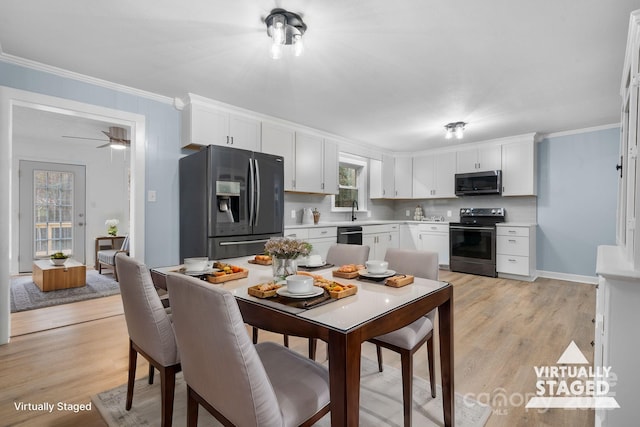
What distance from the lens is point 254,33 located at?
2.16 m

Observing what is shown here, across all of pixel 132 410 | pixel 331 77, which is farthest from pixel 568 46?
pixel 132 410

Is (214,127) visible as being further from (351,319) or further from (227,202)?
(351,319)

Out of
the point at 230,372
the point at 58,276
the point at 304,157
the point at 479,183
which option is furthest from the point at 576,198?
the point at 58,276

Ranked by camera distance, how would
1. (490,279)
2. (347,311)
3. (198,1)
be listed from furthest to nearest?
(490,279) → (198,1) → (347,311)

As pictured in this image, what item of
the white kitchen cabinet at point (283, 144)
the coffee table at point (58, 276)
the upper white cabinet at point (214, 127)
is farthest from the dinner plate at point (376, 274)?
the coffee table at point (58, 276)

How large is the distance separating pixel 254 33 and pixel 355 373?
2.16 meters

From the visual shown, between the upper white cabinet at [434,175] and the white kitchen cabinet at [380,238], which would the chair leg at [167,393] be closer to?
the white kitchen cabinet at [380,238]

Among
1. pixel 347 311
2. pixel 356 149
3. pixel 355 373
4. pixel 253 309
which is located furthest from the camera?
pixel 356 149

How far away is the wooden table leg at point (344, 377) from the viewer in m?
0.97

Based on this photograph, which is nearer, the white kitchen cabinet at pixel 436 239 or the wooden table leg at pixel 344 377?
the wooden table leg at pixel 344 377

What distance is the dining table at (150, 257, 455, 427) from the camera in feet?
3.25

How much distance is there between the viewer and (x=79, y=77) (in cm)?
280

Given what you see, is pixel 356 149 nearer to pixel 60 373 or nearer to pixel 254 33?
pixel 254 33

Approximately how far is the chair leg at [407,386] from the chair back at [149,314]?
1.07 meters
